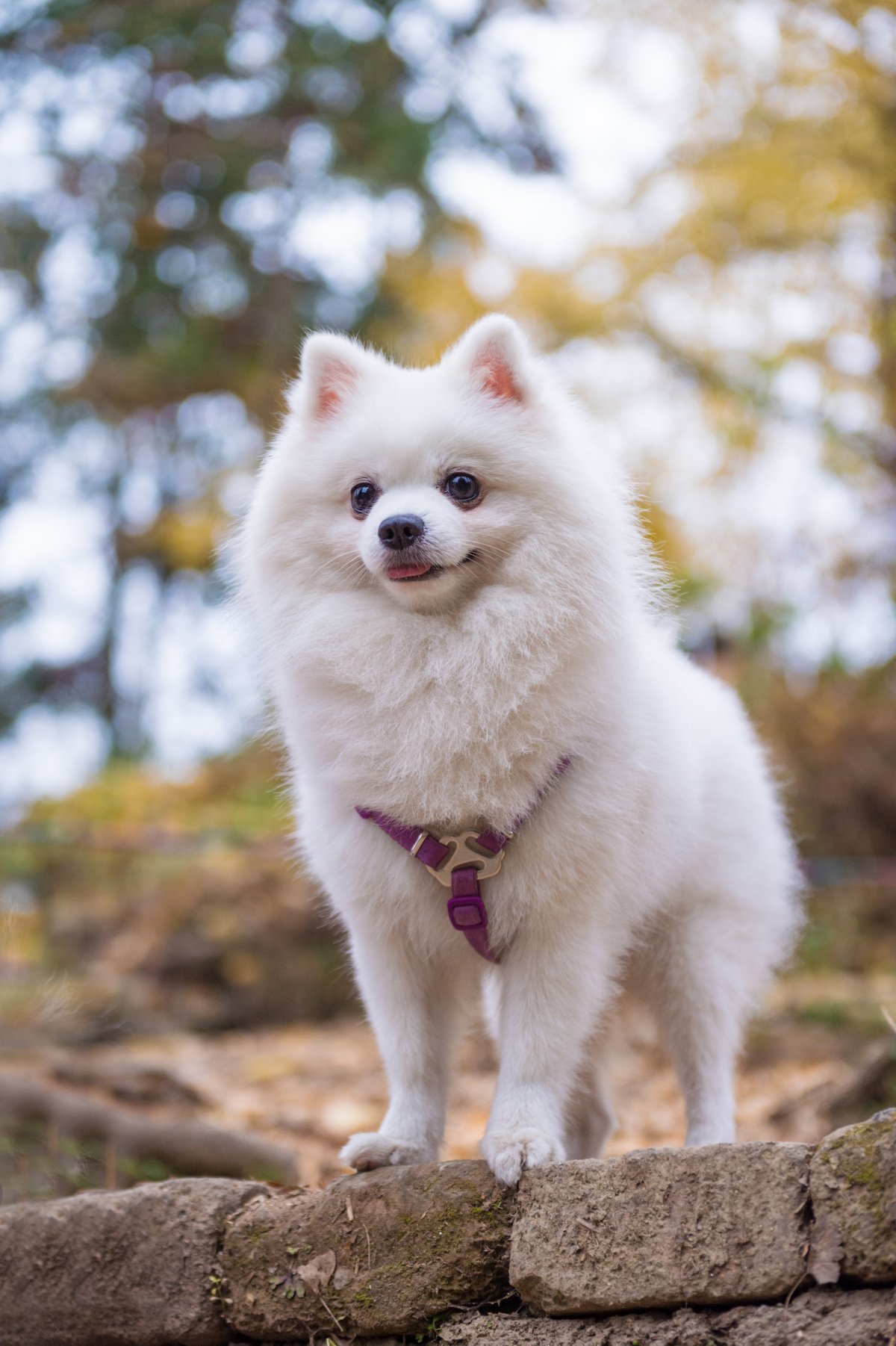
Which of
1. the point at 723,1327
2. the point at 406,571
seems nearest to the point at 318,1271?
the point at 723,1327

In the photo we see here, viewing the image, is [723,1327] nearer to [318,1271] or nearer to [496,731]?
[318,1271]

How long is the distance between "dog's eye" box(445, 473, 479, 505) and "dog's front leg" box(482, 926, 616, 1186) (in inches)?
41.5

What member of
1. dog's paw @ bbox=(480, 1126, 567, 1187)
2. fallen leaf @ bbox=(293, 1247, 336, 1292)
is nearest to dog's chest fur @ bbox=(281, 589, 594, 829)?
dog's paw @ bbox=(480, 1126, 567, 1187)

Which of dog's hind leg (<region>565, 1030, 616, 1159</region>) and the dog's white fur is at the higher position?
the dog's white fur

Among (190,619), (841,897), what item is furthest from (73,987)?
(190,619)

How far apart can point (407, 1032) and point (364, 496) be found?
1343mm

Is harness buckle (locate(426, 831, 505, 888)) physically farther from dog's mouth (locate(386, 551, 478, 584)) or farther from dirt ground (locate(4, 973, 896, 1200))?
dirt ground (locate(4, 973, 896, 1200))

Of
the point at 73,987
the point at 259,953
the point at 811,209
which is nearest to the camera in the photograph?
the point at 73,987

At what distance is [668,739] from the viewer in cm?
317

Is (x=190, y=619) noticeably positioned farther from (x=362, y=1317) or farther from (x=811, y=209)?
(x=362, y=1317)

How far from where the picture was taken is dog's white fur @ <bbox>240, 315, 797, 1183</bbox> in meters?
2.85

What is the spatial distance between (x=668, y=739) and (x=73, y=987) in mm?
4767

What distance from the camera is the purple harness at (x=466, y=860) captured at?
2826mm

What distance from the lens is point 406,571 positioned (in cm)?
288
